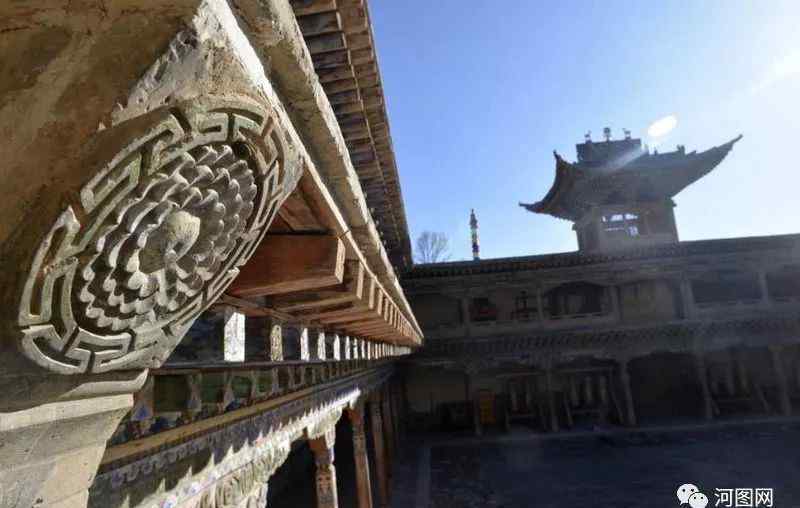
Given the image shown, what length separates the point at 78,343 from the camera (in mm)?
861

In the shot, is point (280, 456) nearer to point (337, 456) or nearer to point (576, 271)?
point (337, 456)

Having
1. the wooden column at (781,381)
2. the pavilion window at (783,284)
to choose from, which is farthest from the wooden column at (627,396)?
the pavilion window at (783,284)

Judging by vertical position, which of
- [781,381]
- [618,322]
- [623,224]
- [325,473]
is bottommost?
[781,381]

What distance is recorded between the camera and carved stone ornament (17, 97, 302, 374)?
754 millimetres

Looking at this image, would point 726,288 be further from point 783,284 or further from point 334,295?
point 334,295

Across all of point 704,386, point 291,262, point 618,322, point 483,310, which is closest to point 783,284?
point 704,386

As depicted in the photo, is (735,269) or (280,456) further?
(735,269)

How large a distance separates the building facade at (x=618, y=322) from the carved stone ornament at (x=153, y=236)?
15.9 meters

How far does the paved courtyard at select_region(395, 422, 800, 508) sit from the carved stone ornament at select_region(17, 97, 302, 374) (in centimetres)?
989

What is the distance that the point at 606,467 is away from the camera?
40.2ft

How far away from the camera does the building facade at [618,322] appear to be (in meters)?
16.5

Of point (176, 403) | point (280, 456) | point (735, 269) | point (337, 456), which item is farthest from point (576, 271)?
point (176, 403)

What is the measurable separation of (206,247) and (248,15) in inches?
18.7

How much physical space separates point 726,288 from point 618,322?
5.04m
